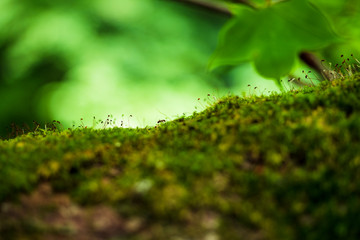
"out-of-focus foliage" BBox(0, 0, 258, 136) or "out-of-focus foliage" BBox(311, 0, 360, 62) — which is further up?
"out-of-focus foliage" BBox(0, 0, 258, 136)

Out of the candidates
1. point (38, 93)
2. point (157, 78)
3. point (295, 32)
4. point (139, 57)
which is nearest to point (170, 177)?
point (295, 32)

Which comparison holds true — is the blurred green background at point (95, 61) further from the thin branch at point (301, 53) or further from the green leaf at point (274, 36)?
the green leaf at point (274, 36)

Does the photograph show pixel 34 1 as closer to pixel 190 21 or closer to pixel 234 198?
pixel 190 21

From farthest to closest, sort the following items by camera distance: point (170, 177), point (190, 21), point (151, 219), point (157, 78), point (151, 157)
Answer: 1. point (190, 21)
2. point (157, 78)
3. point (151, 157)
4. point (170, 177)
5. point (151, 219)

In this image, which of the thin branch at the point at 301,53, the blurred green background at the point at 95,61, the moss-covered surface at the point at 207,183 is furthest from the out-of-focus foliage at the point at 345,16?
the blurred green background at the point at 95,61

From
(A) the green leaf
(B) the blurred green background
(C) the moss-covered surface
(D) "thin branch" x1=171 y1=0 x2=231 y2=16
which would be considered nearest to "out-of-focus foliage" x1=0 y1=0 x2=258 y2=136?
(B) the blurred green background

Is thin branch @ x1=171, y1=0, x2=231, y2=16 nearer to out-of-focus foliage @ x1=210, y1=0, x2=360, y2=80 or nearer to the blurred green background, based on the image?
out-of-focus foliage @ x1=210, y1=0, x2=360, y2=80
